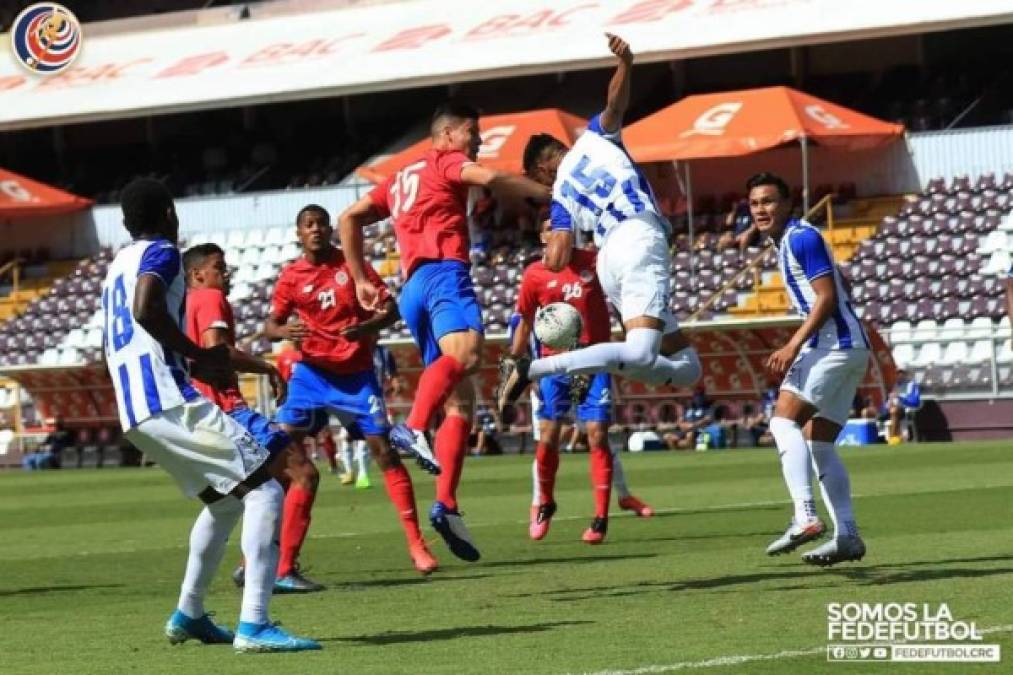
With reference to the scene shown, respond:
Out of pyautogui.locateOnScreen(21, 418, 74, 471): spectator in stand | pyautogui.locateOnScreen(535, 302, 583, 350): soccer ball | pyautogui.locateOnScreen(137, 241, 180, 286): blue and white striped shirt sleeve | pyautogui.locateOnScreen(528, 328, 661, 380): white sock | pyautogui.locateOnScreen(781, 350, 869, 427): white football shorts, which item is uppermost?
pyautogui.locateOnScreen(137, 241, 180, 286): blue and white striped shirt sleeve

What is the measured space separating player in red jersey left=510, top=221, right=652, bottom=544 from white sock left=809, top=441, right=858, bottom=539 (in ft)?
8.96

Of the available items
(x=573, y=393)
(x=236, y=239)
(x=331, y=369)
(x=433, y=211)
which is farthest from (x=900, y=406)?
(x=433, y=211)

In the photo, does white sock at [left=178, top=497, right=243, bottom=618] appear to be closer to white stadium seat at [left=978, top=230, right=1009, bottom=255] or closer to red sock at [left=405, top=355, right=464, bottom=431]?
red sock at [left=405, top=355, right=464, bottom=431]

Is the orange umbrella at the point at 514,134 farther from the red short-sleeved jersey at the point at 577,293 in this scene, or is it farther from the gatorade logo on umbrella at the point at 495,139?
the red short-sleeved jersey at the point at 577,293

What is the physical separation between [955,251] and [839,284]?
73.0ft

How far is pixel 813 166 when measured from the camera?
125ft

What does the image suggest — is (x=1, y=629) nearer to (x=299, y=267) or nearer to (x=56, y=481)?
(x=299, y=267)

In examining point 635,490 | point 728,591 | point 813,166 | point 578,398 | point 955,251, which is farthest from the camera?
point 813,166

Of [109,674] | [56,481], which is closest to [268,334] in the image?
[109,674]

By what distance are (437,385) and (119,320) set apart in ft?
10.4

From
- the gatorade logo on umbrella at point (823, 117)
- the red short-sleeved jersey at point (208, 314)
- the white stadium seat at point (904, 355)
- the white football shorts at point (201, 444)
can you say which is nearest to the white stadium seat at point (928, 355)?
the white stadium seat at point (904, 355)

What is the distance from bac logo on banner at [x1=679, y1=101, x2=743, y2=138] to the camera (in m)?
33.9

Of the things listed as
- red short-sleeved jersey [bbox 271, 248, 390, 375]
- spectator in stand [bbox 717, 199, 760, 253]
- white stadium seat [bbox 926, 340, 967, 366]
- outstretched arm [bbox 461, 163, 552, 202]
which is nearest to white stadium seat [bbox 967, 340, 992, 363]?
white stadium seat [bbox 926, 340, 967, 366]

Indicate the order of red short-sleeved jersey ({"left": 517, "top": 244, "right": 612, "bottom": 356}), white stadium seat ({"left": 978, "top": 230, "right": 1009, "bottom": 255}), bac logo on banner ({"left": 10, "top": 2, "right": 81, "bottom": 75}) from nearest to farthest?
red short-sleeved jersey ({"left": 517, "top": 244, "right": 612, "bottom": 356}), white stadium seat ({"left": 978, "top": 230, "right": 1009, "bottom": 255}), bac logo on banner ({"left": 10, "top": 2, "right": 81, "bottom": 75})
